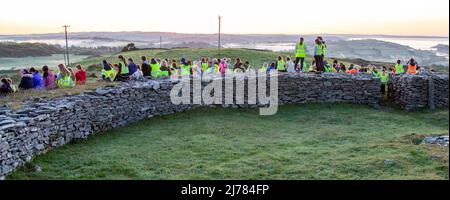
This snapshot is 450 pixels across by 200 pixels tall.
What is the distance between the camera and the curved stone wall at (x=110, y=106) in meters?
10.6

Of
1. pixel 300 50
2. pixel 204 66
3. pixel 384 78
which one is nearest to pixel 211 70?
pixel 204 66

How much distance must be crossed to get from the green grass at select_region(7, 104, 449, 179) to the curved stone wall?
14.7 inches

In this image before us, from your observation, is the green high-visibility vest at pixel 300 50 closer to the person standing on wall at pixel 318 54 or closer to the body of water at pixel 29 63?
the person standing on wall at pixel 318 54

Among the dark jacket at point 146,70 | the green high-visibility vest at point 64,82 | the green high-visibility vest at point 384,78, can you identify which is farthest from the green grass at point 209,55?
the green high-visibility vest at point 64,82

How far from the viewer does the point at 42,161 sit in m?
11.1

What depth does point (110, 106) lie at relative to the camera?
14797 millimetres

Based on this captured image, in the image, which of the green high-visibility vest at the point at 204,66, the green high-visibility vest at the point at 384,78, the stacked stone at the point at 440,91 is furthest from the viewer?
the green high-visibility vest at the point at 204,66

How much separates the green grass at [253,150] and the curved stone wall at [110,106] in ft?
1.22

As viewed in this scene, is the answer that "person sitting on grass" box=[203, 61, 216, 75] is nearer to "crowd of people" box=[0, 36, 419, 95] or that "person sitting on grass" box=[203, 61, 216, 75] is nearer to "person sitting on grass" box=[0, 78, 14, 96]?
"crowd of people" box=[0, 36, 419, 95]

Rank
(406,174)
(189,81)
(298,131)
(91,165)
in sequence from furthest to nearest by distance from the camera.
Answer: (189,81) < (298,131) < (91,165) < (406,174)

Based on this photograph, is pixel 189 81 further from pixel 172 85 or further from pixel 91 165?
pixel 91 165
